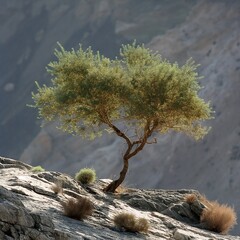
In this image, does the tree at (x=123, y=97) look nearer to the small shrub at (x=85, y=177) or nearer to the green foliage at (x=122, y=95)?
the green foliage at (x=122, y=95)

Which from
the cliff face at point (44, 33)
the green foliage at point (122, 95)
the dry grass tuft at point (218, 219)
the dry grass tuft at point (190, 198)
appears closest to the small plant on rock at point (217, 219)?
the dry grass tuft at point (218, 219)

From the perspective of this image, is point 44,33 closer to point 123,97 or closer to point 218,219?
point 123,97

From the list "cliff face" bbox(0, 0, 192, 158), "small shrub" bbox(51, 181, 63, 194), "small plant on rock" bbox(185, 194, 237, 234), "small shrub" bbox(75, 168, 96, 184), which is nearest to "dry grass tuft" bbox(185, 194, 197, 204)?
"small plant on rock" bbox(185, 194, 237, 234)

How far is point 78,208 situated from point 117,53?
72113 mm

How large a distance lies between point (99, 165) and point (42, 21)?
42.5 meters

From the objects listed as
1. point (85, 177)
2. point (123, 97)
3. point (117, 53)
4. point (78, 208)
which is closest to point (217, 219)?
point (85, 177)

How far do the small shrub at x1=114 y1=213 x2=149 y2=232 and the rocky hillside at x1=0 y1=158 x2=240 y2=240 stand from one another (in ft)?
0.60

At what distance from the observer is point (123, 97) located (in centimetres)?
2311

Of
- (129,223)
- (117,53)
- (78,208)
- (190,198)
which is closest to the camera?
(78,208)

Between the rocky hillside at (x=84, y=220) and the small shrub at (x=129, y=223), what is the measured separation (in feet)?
0.60

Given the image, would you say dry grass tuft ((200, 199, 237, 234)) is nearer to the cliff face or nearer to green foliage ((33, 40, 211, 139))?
green foliage ((33, 40, 211, 139))

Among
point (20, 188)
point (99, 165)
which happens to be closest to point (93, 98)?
point (20, 188)

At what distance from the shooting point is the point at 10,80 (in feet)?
326

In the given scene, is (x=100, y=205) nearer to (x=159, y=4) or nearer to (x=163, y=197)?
(x=163, y=197)
